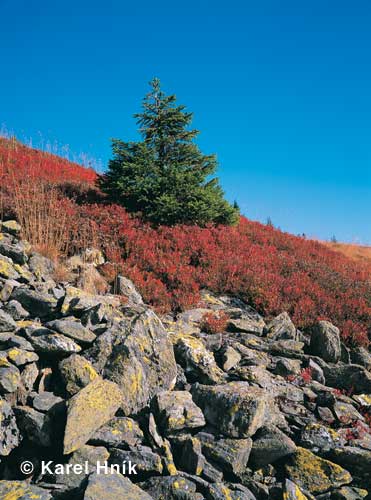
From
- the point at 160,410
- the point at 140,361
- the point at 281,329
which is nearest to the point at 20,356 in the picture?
the point at 140,361

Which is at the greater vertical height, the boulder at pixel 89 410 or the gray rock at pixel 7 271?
the gray rock at pixel 7 271

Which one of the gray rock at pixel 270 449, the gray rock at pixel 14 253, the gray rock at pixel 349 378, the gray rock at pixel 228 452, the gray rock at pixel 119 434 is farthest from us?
the gray rock at pixel 14 253

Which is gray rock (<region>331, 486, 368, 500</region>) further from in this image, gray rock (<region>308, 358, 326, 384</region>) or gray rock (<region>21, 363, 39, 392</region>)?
gray rock (<region>21, 363, 39, 392</region>)

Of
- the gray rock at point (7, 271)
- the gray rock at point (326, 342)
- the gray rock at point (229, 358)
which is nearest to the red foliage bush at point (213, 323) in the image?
the gray rock at point (229, 358)

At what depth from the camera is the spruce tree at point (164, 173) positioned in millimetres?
A: 10617

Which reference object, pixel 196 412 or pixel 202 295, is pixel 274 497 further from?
pixel 202 295

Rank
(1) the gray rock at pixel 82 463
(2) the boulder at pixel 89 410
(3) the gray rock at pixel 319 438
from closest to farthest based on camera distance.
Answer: (1) the gray rock at pixel 82 463 → (2) the boulder at pixel 89 410 → (3) the gray rock at pixel 319 438

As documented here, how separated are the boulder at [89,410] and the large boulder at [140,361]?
256 millimetres

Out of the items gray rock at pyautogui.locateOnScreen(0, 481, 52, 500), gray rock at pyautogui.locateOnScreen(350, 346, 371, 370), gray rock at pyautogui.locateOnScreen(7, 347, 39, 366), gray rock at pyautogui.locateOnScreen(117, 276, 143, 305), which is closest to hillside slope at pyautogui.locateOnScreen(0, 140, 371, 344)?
gray rock at pyautogui.locateOnScreen(117, 276, 143, 305)

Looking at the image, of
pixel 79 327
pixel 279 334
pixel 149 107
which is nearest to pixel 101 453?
pixel 79 327

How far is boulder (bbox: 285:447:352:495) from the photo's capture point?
4.38 metres

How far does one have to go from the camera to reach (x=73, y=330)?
5.26 metres

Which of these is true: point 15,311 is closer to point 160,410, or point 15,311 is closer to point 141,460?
point 160,410

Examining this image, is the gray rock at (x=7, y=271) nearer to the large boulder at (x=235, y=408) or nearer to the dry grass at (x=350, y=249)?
the large boulder at (x=235, y=408)
